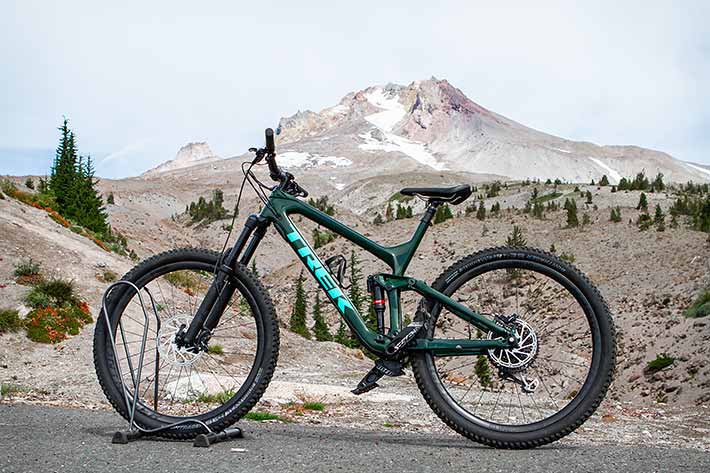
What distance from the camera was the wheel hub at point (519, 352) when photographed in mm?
4867

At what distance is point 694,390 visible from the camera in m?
14.8

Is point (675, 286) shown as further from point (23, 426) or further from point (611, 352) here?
point (23, 426)

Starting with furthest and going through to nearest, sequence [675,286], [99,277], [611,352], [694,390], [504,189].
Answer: [504,189] < [675,286] < [99,277] < [694,390] < [611,352]

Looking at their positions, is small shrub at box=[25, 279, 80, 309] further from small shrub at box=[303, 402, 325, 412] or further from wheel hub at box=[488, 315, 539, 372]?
wheel hub at box=[488, 315, 539, 372]

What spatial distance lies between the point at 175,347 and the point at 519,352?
2412 millimetres

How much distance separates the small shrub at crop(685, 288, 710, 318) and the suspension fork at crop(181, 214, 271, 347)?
17677 mm

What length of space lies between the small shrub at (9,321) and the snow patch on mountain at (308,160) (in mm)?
146311

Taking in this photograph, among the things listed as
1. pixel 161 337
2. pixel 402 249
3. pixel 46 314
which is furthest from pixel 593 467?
pixel 46 314

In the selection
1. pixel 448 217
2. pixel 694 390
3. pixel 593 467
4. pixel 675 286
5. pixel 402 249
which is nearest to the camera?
pixel 593 467

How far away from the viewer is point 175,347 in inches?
203

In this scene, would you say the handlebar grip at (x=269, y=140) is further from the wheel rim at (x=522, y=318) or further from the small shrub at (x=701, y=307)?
the small shrub at (x=701, y=307)

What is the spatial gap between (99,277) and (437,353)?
15955 mm

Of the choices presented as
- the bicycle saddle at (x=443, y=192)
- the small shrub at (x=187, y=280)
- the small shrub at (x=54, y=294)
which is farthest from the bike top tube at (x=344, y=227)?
the small shrub at (x=54, y=294)

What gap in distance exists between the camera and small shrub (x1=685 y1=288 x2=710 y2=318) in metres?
19.8
